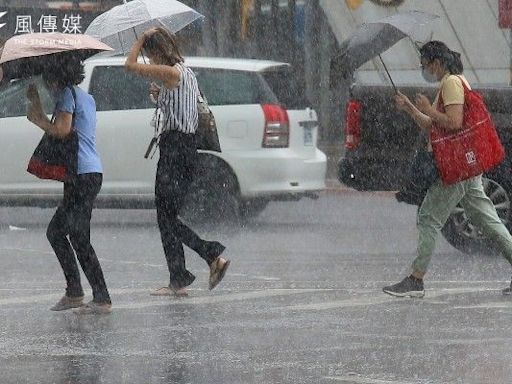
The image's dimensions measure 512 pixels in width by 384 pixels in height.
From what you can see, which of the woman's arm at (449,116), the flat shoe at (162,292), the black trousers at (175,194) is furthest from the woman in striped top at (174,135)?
the woman's arm at (449,116)

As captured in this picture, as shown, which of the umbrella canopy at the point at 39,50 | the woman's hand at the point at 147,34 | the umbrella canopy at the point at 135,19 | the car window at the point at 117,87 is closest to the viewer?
the umbrella canopy at the point at 39,50

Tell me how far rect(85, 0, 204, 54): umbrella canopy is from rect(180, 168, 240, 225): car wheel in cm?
471

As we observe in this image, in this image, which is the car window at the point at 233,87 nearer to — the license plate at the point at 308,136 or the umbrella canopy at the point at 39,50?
the license plate at the point at 308,136

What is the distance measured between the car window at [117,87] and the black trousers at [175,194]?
6.18 metres

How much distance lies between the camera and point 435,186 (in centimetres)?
1105

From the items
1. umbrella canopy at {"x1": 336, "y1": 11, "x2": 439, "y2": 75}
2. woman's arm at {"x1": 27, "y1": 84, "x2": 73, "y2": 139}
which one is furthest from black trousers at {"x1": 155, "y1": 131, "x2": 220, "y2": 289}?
umbrella canopy at {"x1": 336, "y1": 11, "x2": 439, "y2": 75}

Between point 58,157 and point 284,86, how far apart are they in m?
7.35

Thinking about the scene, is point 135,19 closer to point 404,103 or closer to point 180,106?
point 180,106

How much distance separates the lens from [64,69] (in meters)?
10.2

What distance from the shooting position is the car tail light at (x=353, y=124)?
46.8ft

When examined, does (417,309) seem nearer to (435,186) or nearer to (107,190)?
(435,186)

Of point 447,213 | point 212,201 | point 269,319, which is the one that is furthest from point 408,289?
point 212,201

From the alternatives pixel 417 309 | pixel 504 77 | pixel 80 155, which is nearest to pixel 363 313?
pixel 417 309

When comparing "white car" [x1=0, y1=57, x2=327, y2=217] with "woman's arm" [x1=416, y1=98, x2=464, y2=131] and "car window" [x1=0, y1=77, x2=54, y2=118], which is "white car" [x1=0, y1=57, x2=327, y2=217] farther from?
"woman's arm" [x1=416, y1=98, x2=464, y2=131]
